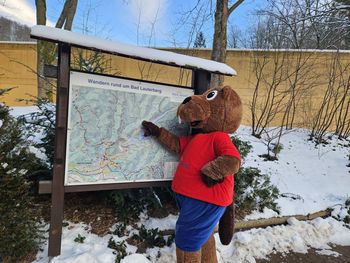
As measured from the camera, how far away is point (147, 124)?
274 cm

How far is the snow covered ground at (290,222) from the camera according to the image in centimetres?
275

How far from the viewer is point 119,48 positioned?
7.98 feet

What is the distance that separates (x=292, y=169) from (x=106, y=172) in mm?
4444

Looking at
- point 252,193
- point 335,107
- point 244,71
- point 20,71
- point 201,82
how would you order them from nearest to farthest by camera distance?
point 201,82
point 252,193
point 335,107
point 244,71
point 20,71

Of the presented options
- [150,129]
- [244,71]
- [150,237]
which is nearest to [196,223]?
[150,237]

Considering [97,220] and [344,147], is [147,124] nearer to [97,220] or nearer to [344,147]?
[97,220]

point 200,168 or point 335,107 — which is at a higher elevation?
point 335,107

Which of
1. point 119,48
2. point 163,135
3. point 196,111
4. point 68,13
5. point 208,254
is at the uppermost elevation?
point 68,13

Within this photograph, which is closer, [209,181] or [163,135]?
[209,181]

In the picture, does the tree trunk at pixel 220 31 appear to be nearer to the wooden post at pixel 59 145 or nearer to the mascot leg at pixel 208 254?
the mascot leg at pixel 208 254

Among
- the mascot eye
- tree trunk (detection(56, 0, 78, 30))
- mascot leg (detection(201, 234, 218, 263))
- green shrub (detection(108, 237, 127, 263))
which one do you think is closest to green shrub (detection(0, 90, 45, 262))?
green shrub (detection(108, 237, 127, 263))

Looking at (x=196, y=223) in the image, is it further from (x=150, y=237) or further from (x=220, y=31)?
(x=220, y=31)

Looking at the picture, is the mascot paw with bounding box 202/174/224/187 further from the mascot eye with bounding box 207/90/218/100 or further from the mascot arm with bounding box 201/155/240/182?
the mascot eye with bounding box 207/90/218/100

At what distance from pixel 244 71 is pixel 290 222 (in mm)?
7458
